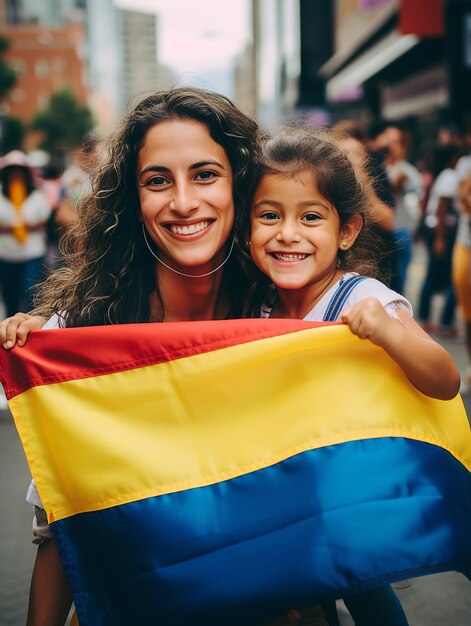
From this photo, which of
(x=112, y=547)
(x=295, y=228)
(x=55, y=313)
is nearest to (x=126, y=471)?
(x=112, y=547)

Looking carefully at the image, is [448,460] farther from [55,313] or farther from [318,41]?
[318,41]

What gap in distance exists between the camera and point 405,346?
228cm

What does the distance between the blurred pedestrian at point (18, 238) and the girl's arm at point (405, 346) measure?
22.1 ft

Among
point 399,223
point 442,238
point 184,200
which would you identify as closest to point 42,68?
point 442,238

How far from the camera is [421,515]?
7.66 ft

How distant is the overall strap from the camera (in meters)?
2.64

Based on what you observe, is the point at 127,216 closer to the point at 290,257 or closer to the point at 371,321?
the point at 290,257

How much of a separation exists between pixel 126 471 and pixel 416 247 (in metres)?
16.5

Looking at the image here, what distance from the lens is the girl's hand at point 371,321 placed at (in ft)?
7.45

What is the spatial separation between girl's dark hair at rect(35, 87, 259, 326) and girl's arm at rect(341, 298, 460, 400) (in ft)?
2.46

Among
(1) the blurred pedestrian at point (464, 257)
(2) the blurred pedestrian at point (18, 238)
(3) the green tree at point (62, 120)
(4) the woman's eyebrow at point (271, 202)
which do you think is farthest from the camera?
(3) the green tree at point (62, 120)

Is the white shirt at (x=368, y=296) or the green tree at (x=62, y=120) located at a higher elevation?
the green tree at (x=62, y=120)

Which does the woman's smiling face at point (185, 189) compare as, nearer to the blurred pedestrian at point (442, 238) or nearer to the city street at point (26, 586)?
the city street at point (26, 586)

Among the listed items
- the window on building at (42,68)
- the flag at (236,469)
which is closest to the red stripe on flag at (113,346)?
the flag at (236,469)
